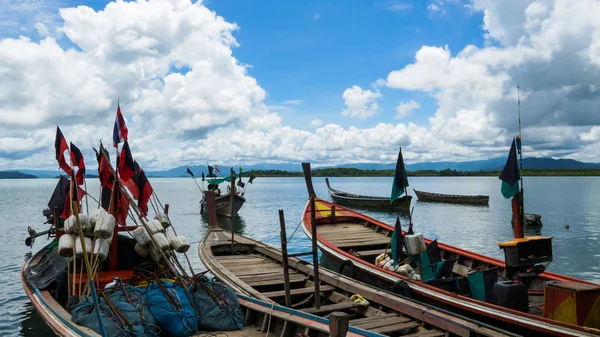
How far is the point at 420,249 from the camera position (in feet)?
35.9

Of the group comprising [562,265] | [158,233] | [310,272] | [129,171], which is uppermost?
[129,171]

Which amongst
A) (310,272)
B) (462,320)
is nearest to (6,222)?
(310,272)

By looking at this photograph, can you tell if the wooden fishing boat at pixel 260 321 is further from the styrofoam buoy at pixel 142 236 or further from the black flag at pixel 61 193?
the black flag at pixel 61 193

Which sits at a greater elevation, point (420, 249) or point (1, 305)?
point (420, 249)

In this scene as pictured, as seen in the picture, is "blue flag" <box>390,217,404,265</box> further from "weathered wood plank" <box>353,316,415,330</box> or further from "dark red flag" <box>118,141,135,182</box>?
"dark red flag" <box>118,141,135,182</box>

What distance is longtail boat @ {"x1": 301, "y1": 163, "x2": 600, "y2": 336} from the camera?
742 centimetres

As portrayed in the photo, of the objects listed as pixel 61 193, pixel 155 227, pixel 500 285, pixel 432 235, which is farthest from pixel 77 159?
pixel 432 235

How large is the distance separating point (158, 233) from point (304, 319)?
13.3ft

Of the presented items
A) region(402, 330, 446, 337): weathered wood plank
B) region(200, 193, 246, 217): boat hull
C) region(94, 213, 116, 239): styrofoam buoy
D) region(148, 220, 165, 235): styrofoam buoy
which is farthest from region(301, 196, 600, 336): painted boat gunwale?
region(200, 193, 246, 217): boat hull

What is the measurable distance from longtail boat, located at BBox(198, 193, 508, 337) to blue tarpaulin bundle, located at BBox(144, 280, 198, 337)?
71.6 inches

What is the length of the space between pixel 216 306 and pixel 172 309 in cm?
77

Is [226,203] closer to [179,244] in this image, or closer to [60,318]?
[179,244]

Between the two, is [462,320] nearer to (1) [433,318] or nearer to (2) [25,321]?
(1) [433,318]

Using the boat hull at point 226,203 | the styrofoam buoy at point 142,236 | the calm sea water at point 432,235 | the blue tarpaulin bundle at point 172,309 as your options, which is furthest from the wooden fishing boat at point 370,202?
the blue tarpaulin bundle at point 172,309
